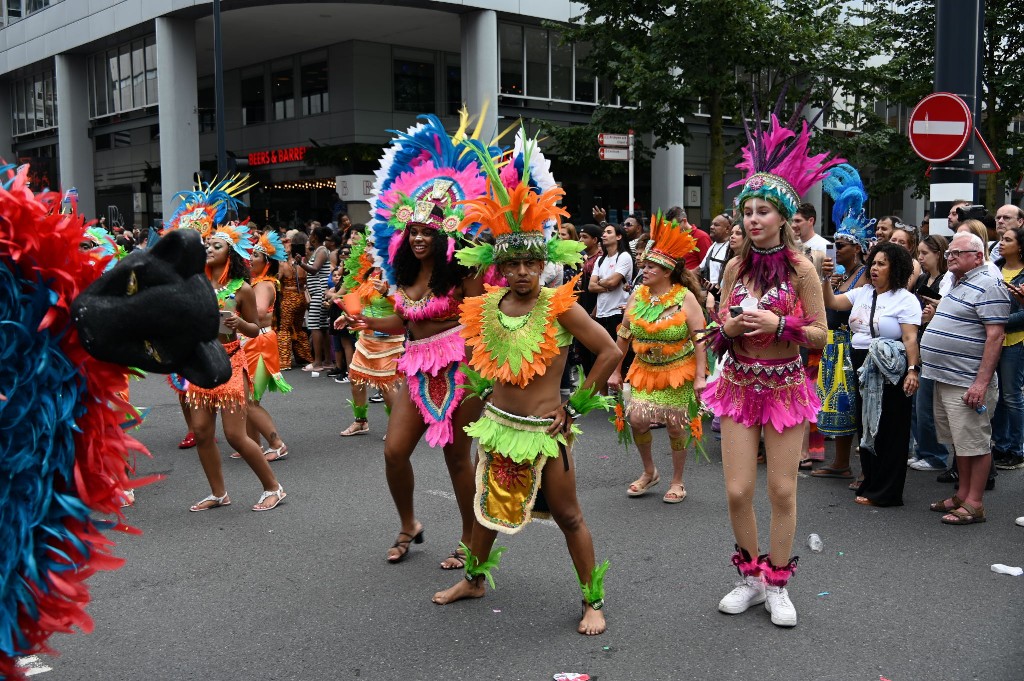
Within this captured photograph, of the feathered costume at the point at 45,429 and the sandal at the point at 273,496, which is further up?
the feathered costume at the point at 45,429

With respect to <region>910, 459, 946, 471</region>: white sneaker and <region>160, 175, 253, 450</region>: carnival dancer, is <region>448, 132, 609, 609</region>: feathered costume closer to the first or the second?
<region>160, 175, 253, 450</region>: carnival dancer

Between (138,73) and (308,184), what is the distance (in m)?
5.92

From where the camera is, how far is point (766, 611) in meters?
4.53

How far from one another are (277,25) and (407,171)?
73.7 ft

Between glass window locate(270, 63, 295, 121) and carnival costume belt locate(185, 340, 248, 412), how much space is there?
78.7 ft

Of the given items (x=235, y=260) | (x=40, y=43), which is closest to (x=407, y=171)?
(x=235, y=260)

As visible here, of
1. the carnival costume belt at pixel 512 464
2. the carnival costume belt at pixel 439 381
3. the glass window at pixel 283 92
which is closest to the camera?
the carnival costume belt at pixel 512 464

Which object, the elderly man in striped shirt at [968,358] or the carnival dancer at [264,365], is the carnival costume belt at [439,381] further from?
the elderly man in striped shirt at [968,358]

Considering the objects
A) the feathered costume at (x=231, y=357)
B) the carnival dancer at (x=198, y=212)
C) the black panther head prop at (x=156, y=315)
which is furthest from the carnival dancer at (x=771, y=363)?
the carnival dancer at (x=198, y=212)

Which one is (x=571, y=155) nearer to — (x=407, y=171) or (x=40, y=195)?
(x=407, y=171)

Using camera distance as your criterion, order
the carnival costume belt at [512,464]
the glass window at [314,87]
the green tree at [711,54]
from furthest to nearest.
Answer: the glass window at [314,87] < the green tree at [711,54] < the carnival costume belt at [512,464]

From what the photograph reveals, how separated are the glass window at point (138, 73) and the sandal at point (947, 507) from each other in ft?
89.7

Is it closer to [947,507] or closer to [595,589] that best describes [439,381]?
[595,589]

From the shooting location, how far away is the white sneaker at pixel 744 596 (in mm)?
4480
